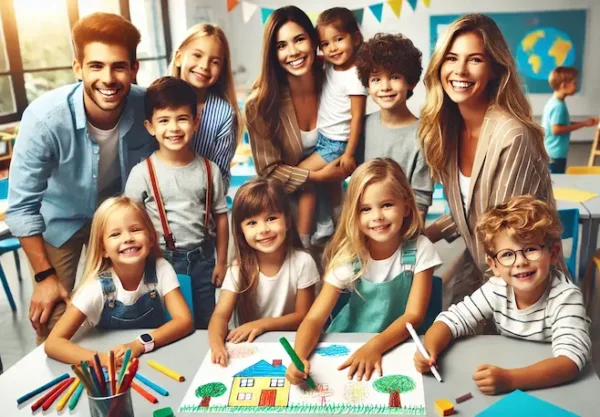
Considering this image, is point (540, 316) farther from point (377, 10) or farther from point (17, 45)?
point (17, 45)

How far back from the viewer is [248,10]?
168 cm

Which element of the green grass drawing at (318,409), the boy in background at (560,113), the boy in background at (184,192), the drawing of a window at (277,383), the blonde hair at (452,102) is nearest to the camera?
the green grass drawing at (318,409)

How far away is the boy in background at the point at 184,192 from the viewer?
65.1 inches

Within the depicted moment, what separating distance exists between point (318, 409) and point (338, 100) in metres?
0.88

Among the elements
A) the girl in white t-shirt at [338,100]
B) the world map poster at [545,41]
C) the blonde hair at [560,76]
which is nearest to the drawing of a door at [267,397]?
the girl in white t-shirt at [338,100]

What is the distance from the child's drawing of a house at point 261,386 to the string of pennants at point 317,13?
962 mm

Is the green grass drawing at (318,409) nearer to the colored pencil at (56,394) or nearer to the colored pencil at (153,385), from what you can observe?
the colored pencil at (153,385)

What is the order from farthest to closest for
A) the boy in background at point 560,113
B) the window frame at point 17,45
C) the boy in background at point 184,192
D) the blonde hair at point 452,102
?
the boy in background at point 560,113
the window frame at point 17,45
the boy in background at point 184,192
the blonde hair at point 452,102

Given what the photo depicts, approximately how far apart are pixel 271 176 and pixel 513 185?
698 millimetres

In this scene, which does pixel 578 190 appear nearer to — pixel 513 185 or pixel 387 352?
pixel 513 185

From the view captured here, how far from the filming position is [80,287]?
1.58m

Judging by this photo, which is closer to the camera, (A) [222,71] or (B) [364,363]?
(B) [364,363]

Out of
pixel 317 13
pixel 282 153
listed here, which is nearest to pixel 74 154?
→ pixel 282 153

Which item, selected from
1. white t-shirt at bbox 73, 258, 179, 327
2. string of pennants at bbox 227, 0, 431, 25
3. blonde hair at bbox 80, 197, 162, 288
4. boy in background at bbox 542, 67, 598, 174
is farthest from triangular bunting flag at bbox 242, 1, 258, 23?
boy in background at bbox 542, 67, 598, 174
